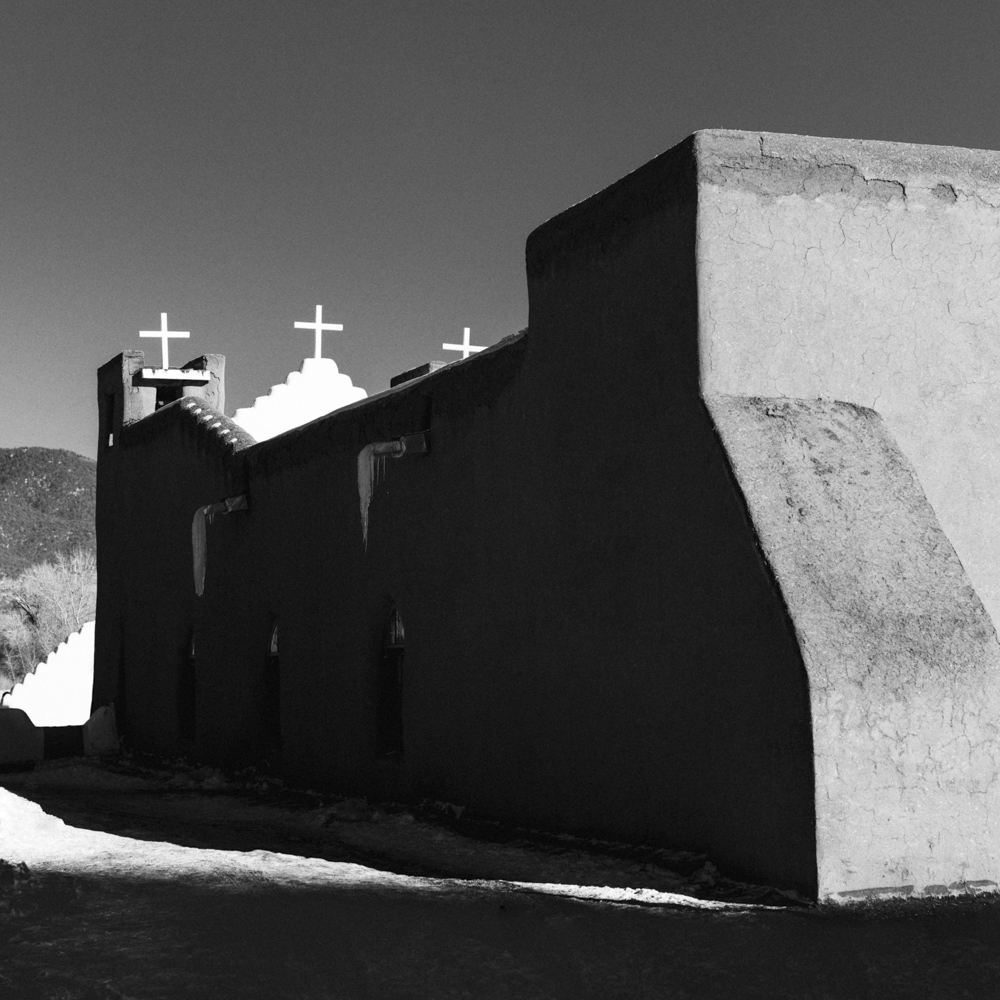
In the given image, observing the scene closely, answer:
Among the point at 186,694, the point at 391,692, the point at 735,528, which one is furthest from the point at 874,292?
the point at 186,694

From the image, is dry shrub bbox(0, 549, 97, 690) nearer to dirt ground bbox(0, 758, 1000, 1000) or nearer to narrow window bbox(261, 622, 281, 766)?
narrow window bbox(261, 622, 281, 766)

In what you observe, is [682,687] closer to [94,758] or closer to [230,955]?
[230,955]

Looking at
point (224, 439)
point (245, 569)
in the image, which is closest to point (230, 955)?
point (245, 569)

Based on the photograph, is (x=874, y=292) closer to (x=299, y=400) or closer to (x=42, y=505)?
(x=299, y=400)

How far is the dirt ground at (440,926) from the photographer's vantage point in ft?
17.8

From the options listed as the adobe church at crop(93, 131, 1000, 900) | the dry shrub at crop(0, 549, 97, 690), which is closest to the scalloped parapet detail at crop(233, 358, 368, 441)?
the adobe church at crop(93, 131, 1000, 900)

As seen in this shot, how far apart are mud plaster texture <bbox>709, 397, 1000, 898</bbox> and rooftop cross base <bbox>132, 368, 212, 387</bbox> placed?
1097cm

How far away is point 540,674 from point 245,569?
5.47 metres

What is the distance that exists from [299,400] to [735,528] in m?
13.2

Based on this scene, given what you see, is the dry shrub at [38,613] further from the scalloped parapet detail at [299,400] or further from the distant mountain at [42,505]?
the scalloped parapet detail at [299,400]

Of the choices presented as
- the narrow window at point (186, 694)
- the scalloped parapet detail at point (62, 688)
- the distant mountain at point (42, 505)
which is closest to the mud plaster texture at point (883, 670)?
the narrow window at point (186, 694)

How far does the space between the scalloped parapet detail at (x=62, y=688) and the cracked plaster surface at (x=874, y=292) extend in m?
15.8

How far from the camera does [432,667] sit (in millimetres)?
10055

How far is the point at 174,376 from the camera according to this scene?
1700 cm
